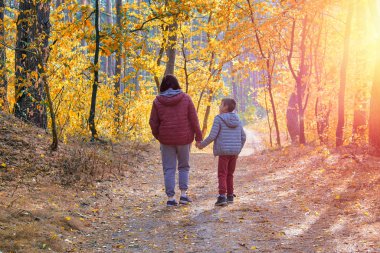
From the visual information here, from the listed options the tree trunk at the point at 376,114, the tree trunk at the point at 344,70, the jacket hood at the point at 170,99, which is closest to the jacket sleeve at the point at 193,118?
the jacket hood at the point at 170,99

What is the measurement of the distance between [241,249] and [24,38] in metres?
7.85

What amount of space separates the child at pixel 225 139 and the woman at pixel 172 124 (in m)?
0.30

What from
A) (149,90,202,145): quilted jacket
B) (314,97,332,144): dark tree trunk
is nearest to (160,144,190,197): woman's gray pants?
(149,90,202,145): quilted jacket

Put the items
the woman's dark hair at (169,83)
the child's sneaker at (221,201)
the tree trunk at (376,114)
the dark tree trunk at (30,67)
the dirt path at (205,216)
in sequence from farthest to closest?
the dark tree trunk at (30,67) → the tree trunk at (376,114) → the child's sneaker at (221,201) → the woman's dark hair at (169,83) → the dirt path at (205,216)

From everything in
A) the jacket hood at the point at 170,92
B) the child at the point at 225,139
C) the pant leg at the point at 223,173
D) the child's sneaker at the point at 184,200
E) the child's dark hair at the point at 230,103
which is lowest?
the child's sneaker at the point at 184,200

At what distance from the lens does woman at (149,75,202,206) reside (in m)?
6.40

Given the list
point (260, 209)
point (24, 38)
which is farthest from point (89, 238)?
point (24, 38)

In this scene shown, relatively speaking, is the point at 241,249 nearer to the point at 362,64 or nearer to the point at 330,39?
the point at 362,64

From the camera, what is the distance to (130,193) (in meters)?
7.81

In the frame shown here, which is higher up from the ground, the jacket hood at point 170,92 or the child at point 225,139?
the jacket hood at point 170,92

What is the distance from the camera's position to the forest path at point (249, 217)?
15.0 ft

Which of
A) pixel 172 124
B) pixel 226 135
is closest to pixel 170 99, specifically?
pixel 172 124

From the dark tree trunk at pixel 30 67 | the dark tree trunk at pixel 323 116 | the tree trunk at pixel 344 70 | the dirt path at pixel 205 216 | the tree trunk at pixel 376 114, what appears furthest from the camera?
the dark tree trunk at pixel 323 116

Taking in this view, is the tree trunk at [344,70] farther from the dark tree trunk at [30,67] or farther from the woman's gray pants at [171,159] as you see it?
the dark tree trunk at [30,67]
